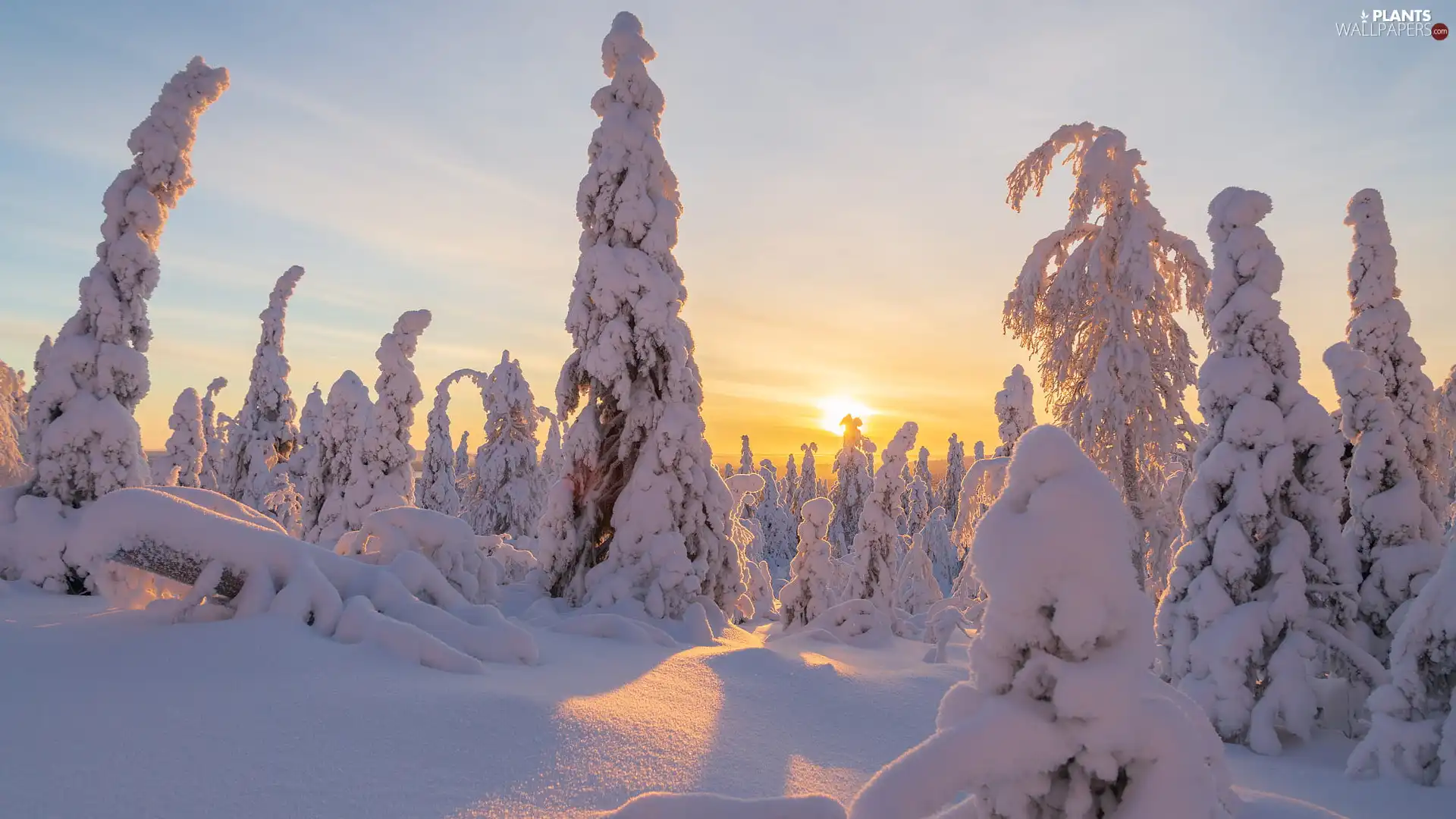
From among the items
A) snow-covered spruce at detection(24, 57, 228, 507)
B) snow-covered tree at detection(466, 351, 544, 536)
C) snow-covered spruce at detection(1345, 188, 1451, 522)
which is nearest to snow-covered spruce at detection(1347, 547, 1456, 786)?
snow-covered spruce at detection(1345, 188, 1451, 522)

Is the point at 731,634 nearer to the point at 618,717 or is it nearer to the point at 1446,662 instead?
the point at 618,717

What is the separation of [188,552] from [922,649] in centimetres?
1050

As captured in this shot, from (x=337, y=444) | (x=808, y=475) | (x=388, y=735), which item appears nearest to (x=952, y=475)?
(x=808, y=475)

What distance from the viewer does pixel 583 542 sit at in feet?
40.1

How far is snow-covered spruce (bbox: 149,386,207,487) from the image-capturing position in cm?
2728

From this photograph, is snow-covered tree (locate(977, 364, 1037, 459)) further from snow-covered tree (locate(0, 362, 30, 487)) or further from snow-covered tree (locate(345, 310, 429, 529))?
snow-covered tree (locate(0, 362, 30, 487))

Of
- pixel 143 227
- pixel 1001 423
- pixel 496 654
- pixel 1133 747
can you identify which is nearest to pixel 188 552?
pixel 496 654

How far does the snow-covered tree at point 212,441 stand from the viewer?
1350 inches

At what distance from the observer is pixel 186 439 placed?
2747 cm

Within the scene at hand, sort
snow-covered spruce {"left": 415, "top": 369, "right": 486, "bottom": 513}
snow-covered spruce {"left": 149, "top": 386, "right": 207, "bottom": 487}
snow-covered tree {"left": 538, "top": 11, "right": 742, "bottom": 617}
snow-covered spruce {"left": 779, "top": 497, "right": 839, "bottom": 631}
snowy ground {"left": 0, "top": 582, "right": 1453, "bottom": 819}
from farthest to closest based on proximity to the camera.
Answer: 1. snow-covered spruce {"left": 415, "top": 369, "right": 486, "bottom": 513}
2. snow-covered spruce {"left": 149, "top": 386, "right": 207, "bottom": 487}
3. snow-covered spruce {"left": 779, "top": 497, "right": 839, "bottom": 631}
4. snow-covered tree {"left": 538, "top": 11, "right": 742, "bottom": 617}
5. snowy ground {"left": 0, "top": 582, "right": 1453, "bottom": 819}

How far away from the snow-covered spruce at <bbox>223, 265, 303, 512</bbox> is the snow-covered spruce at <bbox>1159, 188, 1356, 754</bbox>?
2751 cm

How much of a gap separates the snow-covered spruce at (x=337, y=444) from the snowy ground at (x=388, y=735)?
13095 mm

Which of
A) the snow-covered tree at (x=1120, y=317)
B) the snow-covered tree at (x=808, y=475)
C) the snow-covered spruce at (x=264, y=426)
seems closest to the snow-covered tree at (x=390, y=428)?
the snow-covered spruce at (x=264, y=426)

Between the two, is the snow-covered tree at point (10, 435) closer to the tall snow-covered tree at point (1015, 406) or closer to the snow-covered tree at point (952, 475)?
the tall snow-covered tree at point (1015, 406)
